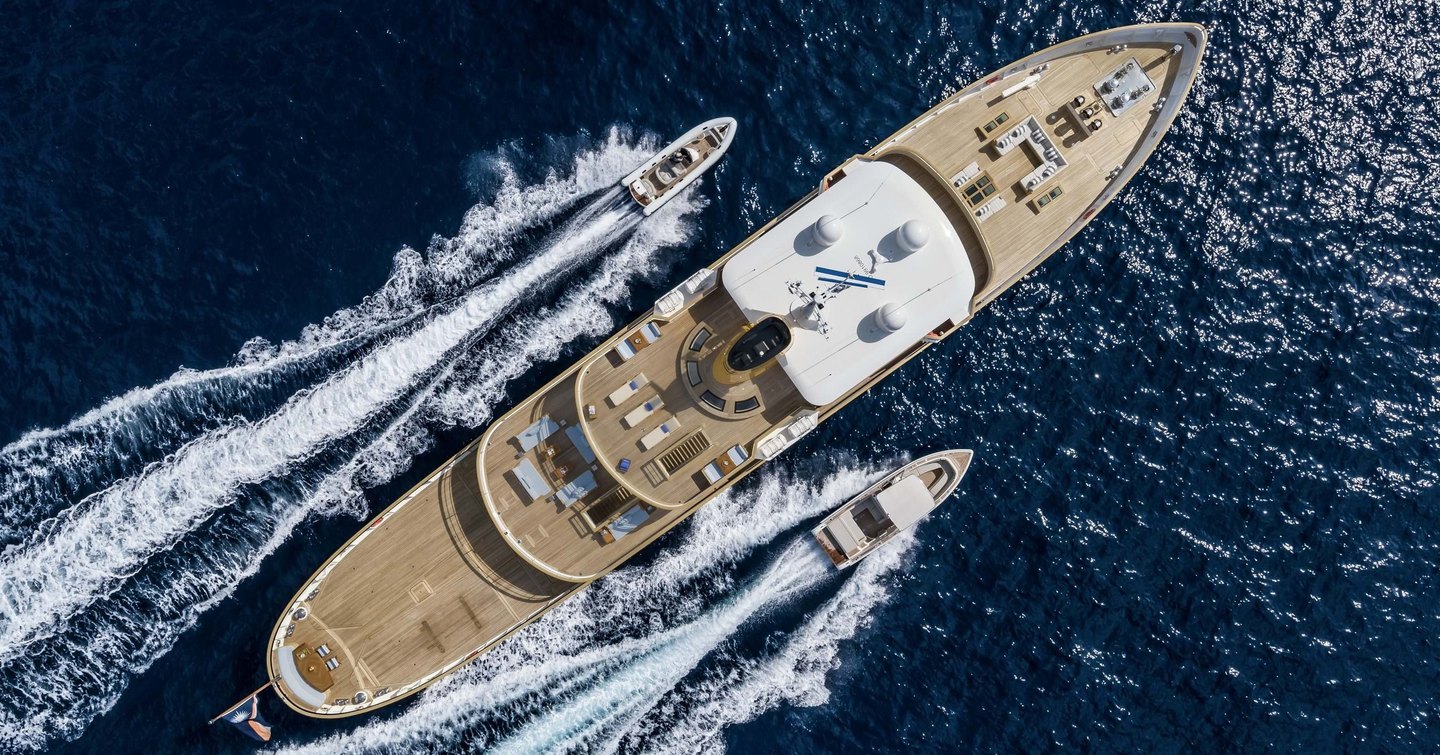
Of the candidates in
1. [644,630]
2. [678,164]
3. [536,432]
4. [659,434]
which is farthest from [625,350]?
[644,630]

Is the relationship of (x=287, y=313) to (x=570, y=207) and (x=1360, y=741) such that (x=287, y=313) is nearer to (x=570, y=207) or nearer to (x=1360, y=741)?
(x=570, y=207)

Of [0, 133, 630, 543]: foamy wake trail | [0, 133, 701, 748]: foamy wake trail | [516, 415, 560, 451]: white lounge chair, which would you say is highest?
[0, 133, 630, 543]: foamy wake trail

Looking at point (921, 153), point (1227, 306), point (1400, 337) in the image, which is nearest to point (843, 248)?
point (921, 153)

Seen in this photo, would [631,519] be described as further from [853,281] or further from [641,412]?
[853,281]

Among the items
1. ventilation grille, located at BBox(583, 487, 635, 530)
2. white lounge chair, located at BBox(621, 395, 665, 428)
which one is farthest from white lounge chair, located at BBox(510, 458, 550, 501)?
white lounge chair, located at BBox(621, 395, 665, 428)

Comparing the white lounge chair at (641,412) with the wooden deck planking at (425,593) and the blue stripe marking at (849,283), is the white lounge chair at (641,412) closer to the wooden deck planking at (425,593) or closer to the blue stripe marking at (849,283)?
the wooden deck planking at (425,593)

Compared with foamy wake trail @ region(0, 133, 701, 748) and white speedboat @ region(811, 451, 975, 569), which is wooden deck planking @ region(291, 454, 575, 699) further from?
white speedboat @ region(811, 451, 975, 569)

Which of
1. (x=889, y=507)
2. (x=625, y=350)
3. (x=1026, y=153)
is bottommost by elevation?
(x=889, y=507)
